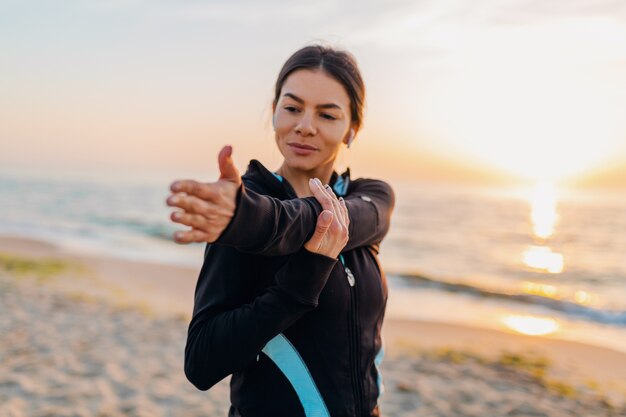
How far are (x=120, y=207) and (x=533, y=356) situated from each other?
25.7 m

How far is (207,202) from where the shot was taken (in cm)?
122

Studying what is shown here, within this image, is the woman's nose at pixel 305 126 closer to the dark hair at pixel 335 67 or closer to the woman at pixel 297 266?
the woman at pixel 297 266

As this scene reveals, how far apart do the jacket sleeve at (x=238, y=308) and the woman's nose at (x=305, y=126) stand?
57 cm

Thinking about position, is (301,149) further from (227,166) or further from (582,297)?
(582,297)

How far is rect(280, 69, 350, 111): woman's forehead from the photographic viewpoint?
2.02 metres

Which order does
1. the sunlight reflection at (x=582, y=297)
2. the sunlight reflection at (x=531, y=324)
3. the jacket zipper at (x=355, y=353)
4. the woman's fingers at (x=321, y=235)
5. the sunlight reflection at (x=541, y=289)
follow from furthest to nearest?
1. the sunlight reflection at (x=541, y=289)
2. the sunlight reflection at (x=582, y=297)
3. the sunlight reflection at (x=531, y=324)
4. the jacket zipper at (x=355, y=353)
5. the woman's fingers at (x=321, y=235)

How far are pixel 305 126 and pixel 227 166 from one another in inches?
30.5

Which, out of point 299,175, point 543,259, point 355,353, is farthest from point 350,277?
point 543,259

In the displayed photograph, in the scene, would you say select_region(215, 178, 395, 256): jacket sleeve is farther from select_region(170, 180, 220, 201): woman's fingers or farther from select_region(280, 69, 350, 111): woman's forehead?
select_region(280, 69, 350, 111): woman's forehead

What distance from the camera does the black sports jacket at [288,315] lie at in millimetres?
1577

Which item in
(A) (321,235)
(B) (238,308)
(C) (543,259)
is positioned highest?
(C) (543,259)

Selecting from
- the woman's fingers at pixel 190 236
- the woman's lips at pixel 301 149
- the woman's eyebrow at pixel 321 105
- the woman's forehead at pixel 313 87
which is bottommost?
the woman's fingers at pixel 190 236

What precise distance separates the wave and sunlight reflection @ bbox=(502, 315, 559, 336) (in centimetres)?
110

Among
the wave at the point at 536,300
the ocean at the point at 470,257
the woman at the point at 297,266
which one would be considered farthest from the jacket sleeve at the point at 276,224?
the wave at the point at 536,300
